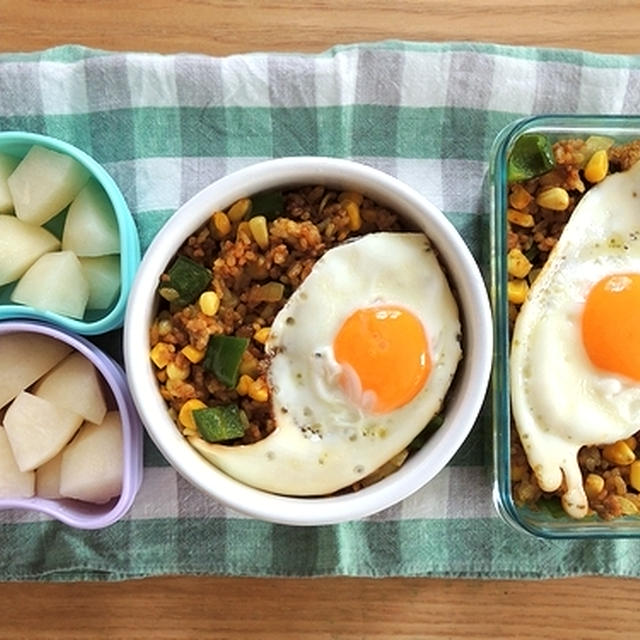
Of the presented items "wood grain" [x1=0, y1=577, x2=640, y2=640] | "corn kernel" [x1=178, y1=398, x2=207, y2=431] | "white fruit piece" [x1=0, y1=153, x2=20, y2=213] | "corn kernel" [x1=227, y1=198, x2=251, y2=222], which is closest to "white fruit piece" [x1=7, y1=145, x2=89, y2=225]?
"white fruit piece" [x1=0, y1=153, x2=20, y2=213]

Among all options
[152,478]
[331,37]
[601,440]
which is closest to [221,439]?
[152,478]

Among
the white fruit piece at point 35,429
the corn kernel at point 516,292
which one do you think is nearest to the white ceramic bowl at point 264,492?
the corn kernel at point 516,292

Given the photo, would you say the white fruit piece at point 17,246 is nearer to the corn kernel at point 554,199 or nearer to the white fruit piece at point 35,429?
the white fruit piece at point 35,429

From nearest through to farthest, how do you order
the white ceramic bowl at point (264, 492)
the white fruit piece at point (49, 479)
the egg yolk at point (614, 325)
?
the white ceramic bowl at point (264, 492) → the egg yolk at point (614, 325) → the white fruit piece at point (49, 479)

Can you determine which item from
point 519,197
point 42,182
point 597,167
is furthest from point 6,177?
point 597,167

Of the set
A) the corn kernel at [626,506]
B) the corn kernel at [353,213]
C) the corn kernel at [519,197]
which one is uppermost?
the corn kernel at [353,213]

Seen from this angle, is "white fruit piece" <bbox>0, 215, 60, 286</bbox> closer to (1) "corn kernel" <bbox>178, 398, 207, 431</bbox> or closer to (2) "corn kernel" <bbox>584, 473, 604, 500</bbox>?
(1) "corn kernel" <bbox>178, 398, 207, 431</bbox>
